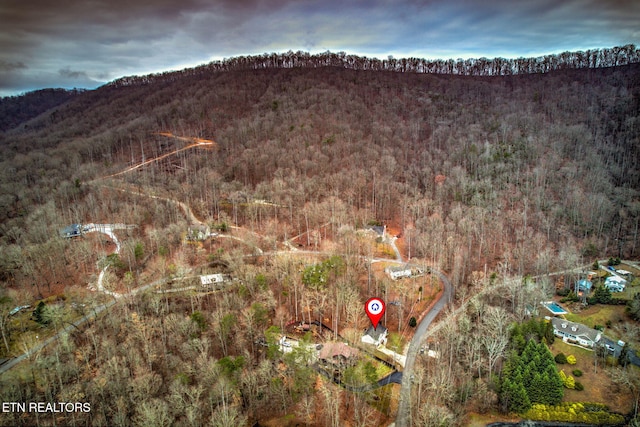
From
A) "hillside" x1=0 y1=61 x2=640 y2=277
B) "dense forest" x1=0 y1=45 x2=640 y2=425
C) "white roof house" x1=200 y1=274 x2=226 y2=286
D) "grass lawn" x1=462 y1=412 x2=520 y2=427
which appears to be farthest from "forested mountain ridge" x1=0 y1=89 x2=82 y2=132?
"grass lawn" x1=462 y1=412 x2=520 y2=427

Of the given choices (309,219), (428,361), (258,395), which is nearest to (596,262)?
(428,361)

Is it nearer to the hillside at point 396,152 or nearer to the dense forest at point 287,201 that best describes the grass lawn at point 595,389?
the dense forest at point 287,201

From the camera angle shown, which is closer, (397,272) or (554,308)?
(554,308)

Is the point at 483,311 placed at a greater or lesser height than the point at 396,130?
lesser

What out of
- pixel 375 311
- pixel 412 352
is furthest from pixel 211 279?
pixel 412 352

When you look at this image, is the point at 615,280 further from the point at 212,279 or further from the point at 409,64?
the point at 409,64

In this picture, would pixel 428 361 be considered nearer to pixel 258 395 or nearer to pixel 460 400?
pixel 460 400
